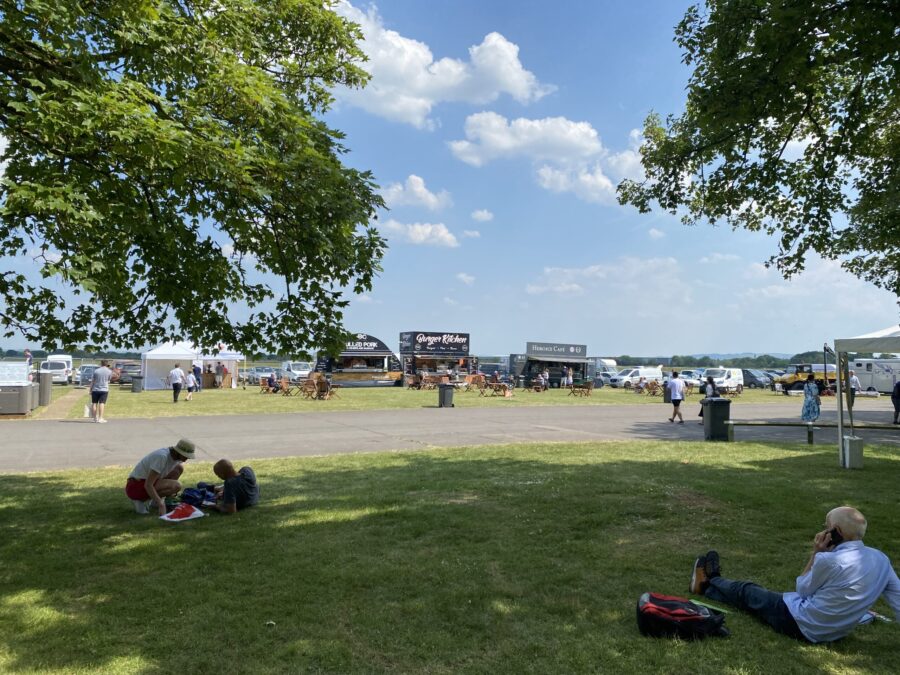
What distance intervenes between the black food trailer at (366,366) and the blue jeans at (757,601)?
120 feet

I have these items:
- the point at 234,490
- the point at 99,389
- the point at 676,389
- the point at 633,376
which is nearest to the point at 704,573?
the point at 234,490

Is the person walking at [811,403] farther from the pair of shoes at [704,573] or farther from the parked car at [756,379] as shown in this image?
the parked car at [756,379]

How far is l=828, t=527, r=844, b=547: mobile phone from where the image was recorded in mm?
4012

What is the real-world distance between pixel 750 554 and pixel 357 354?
3632 cm

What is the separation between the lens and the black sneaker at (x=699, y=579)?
15.1ft

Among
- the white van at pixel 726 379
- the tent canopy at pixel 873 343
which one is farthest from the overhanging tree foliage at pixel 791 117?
the white van at pixel 726 379

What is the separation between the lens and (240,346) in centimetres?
704

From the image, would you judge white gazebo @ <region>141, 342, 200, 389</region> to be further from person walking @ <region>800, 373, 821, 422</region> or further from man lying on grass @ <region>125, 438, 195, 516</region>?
person walking @ <region>800, 373, 821, 422</region>

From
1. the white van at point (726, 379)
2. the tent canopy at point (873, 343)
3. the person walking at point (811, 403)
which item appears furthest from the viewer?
the white van at point (726, 379)

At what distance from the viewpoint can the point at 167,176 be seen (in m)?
5.32

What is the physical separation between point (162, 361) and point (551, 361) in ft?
84.4

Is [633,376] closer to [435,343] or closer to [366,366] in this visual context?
[435,343]

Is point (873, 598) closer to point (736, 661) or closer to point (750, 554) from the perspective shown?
point (736, 661)

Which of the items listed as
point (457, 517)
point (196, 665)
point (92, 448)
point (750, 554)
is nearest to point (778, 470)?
point (750, 554)
